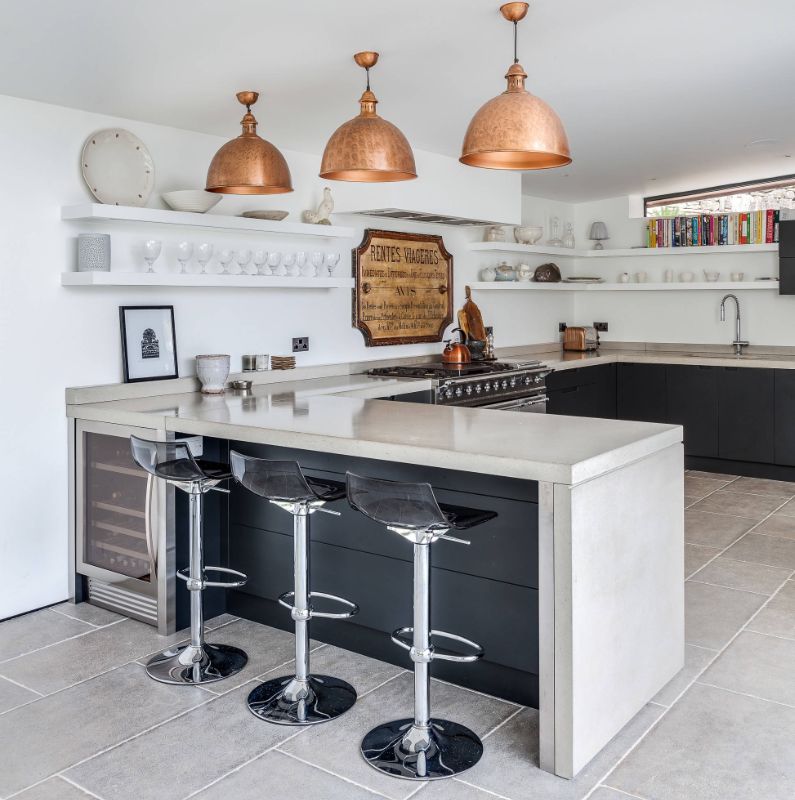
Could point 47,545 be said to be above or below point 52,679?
above

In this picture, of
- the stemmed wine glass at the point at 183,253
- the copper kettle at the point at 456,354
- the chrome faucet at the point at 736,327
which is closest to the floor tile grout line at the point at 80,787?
the stemmed wine glass at the point at 183,253

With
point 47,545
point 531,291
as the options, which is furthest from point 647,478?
point 531,291

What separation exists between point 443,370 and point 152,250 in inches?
77.7

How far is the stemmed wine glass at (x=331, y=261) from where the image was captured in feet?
16.2

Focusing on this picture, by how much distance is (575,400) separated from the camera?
21.4 ft

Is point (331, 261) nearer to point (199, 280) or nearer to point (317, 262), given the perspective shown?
point (317, 262)

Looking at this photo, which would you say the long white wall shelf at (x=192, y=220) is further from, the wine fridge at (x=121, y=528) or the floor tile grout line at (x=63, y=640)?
the floor tile grout line at (x=63, y=640)

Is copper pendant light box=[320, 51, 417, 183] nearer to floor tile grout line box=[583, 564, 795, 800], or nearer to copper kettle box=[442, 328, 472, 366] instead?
floor tile grout line box=[583, 564, 795, 800]

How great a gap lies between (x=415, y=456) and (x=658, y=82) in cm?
229

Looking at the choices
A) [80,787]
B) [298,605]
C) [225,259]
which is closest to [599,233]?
[225,259]

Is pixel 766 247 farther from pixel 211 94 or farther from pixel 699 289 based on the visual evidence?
pixel 211 94

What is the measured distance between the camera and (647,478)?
281 cm

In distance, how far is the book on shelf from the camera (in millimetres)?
6777

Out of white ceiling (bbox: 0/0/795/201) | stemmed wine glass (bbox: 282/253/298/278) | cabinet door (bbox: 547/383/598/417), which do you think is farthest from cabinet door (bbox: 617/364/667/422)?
stemmed wine glass (bbox: 282/253/298/278)
